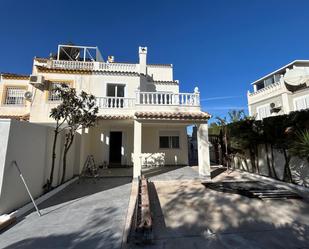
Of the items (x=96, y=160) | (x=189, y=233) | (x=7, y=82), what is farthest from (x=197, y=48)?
(x=7, y=82)

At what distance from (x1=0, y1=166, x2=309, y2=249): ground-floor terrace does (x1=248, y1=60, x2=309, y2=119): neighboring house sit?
555 inches

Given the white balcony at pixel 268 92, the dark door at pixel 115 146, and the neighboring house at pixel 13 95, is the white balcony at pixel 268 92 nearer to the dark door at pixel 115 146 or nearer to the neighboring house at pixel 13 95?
the dark door at pixel 115 146

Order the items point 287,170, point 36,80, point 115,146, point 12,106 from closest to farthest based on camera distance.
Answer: point 287,170 → point 36,80 → point 115,146 → point 12,106

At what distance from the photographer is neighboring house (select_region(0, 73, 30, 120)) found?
614 inches

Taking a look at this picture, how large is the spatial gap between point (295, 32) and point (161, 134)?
14.9 meters

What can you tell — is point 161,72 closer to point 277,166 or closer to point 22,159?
point 277,166

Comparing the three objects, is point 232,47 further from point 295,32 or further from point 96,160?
point 96,160

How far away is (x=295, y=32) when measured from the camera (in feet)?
48.0

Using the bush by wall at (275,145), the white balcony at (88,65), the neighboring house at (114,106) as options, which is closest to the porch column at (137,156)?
the neighboring house at (114,106)

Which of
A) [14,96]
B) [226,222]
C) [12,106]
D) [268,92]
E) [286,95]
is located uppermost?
[268,92]

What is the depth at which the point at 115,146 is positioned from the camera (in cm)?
1466

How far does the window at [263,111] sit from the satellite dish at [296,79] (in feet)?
10.8

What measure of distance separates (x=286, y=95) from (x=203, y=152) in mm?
14942

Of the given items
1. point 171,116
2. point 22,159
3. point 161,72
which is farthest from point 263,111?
point 22,159
